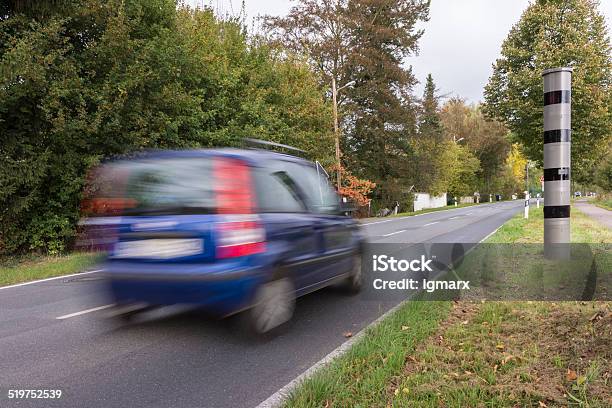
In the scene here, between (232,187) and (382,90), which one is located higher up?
(382,90)

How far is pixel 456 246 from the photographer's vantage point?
11617mm

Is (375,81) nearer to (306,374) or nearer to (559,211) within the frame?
(559,211)

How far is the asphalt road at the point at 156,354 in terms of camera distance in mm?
3348

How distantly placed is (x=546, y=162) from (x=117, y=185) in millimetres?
6091

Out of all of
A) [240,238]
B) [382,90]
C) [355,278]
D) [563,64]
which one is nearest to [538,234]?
[355,278]

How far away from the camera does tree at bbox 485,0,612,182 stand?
746 inches

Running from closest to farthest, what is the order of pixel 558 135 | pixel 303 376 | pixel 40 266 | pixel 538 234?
pixel 303 376 → pixel 558 135 → pixel 40 266 → pixel 538 234

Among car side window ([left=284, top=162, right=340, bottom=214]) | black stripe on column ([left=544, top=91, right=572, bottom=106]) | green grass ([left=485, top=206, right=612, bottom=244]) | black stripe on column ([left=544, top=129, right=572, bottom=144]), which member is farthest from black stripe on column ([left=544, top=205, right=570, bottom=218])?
green grass ([left=485, top=206, right=612, bottom=244])

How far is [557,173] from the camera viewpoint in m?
6.87

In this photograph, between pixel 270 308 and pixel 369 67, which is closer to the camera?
pixel 270 308

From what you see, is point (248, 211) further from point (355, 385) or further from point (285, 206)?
point (355, 385)

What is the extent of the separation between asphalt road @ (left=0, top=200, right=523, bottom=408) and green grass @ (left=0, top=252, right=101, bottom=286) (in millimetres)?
2497

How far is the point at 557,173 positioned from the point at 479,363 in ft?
14.6

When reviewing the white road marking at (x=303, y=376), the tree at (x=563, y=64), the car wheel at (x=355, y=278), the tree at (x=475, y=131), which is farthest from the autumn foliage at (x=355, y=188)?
the tree at (x=475, y=131)
